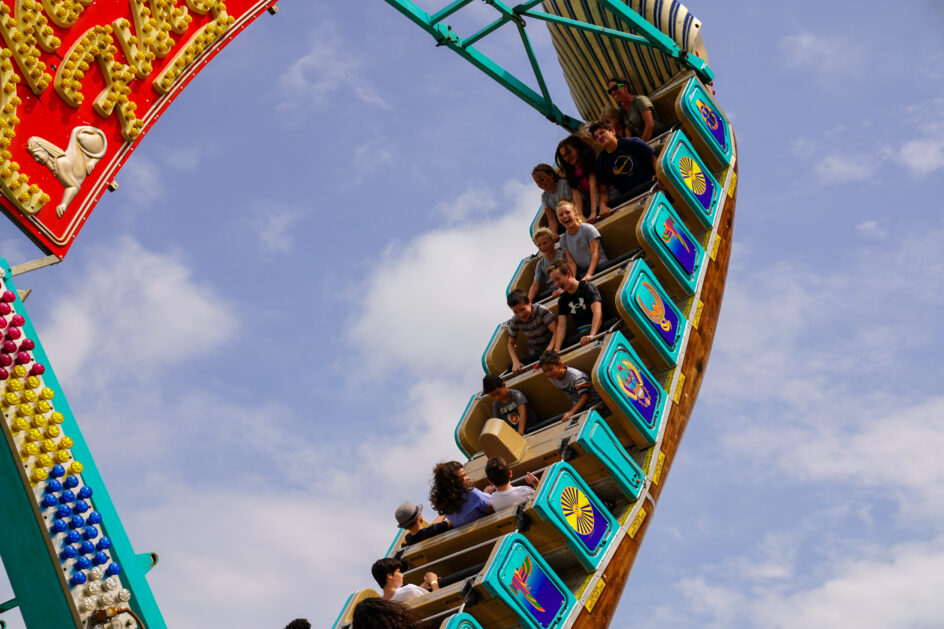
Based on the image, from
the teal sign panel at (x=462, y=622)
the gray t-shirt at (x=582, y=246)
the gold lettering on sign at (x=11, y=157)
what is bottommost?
the teal sign panel at (x=462, y=622)

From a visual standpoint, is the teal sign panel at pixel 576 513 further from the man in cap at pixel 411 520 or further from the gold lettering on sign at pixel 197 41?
the gold lettering on sign at pixel 197 41

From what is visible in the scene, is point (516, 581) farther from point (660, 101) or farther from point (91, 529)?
point (660, 101)

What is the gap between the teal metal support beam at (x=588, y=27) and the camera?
10539 mm

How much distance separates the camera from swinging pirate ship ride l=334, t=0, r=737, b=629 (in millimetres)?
7023

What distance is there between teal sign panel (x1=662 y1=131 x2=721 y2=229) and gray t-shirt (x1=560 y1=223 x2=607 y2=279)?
827 millimetres

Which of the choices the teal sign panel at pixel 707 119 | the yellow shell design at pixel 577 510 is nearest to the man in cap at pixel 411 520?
the yellow shell design at pixel 577 510

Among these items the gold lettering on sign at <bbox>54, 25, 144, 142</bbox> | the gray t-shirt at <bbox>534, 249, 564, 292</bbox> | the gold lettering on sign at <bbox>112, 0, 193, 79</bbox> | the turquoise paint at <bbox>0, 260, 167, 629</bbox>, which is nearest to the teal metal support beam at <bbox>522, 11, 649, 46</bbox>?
the gray t-shirt at <bbox>534, 249, 564, 292</bbox>

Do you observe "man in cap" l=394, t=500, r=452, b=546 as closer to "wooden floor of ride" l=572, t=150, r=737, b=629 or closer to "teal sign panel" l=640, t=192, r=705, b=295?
"wooden floor of ride" l=572, t=150, r=737, b=629

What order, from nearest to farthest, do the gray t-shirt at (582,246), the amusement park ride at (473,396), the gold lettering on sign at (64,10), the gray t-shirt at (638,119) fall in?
the amusement park ride at (473,396) < the gold lettering on sign at (64,10) < the gray t-shirt at (582,246) < the gray t-shirt at (638,119)

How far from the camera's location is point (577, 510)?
24.0ft

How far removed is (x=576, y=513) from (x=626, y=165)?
3773 mm

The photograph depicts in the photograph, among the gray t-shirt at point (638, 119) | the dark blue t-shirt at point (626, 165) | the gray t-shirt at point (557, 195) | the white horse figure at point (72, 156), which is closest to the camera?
the white horse figure at point (72, 156)

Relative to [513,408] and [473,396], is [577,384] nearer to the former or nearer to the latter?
[513,408]

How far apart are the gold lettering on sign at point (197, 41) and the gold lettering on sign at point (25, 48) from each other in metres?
0.99
